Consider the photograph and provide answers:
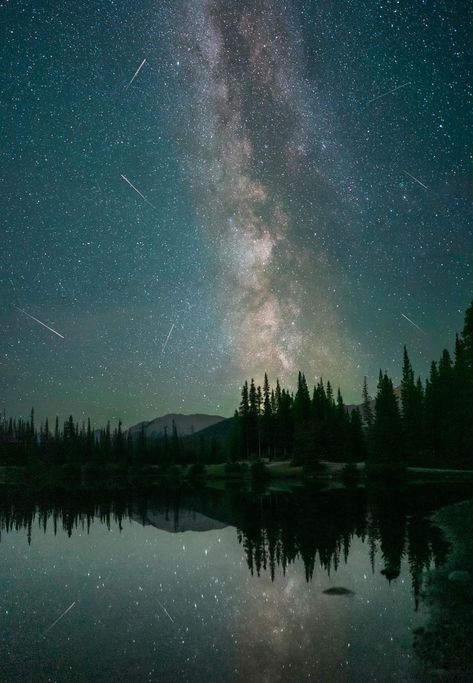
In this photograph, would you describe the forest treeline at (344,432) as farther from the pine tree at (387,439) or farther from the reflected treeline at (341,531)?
the reflected treeline at (341,531)

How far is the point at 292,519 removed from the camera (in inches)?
1412

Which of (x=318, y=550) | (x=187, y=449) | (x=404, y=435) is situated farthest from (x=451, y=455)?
(x=187, y=449)

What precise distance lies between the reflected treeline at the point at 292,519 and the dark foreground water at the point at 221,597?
190 millimetres

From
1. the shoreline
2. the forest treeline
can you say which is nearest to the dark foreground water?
the shoreline

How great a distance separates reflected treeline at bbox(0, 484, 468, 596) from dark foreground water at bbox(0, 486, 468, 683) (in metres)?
0.19

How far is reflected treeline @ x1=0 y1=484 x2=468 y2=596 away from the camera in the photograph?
23.6 m

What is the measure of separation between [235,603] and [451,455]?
64.3 metres

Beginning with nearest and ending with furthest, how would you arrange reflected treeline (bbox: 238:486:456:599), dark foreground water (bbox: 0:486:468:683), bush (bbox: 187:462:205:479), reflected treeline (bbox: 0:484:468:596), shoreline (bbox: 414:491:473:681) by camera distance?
shoreline (bbox: 414:491:473:681) < dark foreground water (bbox: 0:486:468:683) < reflected treeline (bbox: 238:486:456:599) < reflected treeline (bbox: 0:484:468:596) < bush (bbox: 187:462:205:479)

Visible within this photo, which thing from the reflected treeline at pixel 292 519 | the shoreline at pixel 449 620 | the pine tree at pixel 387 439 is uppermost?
the pine tree at pixel 387 439

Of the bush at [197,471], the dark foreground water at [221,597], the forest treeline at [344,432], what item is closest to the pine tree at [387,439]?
the forest treeline at [344,432]

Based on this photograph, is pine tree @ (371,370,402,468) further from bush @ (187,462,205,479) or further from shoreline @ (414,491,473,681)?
shoreline @ (414,491,473,681)

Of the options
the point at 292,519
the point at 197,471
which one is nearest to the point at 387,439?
the point at 197,471

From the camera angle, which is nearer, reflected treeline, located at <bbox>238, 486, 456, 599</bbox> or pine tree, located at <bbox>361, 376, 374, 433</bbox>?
reflected treeline, located at <bbox>238, 486, 456, 599</bbox>

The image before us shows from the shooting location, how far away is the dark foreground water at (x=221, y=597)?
12.6m
